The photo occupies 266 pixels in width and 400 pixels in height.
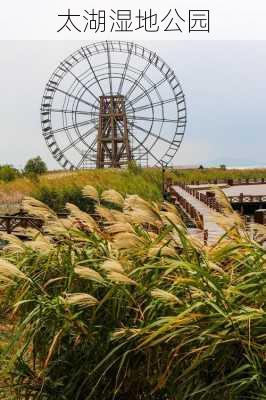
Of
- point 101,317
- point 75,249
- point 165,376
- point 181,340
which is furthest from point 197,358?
point 75,249

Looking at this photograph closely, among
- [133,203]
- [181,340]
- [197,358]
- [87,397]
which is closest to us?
[197,358]

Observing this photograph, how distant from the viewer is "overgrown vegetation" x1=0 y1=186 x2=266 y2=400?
3354 mm

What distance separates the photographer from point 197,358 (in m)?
3.32

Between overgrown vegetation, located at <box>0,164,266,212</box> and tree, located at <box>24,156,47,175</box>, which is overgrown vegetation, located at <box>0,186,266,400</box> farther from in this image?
tree, located at <box>24,156,47,175</box>

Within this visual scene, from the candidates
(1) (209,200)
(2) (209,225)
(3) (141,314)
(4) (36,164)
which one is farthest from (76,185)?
(4) (36,164)

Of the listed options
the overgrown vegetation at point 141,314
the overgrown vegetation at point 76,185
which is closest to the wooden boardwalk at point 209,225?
the overgrown vegetation at point 141,314

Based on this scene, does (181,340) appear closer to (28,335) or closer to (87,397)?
(87,397)

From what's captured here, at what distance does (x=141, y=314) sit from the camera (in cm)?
364

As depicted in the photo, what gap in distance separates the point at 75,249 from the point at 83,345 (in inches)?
30.0

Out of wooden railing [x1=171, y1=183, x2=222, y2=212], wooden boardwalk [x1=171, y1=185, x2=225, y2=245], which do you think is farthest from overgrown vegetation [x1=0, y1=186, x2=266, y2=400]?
wooden railing [x1=171, y1=183, x2=222, y2=212]

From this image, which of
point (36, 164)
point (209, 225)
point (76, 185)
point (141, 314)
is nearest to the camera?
point (141, 314)

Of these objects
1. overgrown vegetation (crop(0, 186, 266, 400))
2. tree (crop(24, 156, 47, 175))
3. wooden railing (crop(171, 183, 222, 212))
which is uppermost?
tree (crop(24, 156, 47, 175))

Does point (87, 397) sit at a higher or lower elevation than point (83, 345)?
lower

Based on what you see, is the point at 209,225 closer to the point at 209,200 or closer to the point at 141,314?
the point at 209,200
